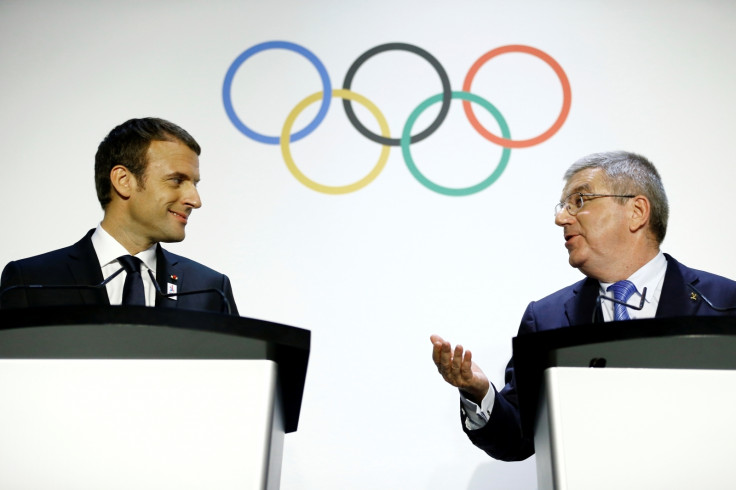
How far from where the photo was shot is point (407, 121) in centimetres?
316

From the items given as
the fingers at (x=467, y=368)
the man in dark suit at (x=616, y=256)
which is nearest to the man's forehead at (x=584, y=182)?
the man in dark suit at (x=616, y=256)

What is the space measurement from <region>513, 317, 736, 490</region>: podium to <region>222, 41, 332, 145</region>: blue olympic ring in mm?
1882

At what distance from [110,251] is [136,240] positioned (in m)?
0.10

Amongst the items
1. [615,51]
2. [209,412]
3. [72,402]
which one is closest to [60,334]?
[72,402]

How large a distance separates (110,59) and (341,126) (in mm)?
989

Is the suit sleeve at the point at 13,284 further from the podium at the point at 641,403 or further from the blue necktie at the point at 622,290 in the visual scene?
the blue necktie at the point at 622,290

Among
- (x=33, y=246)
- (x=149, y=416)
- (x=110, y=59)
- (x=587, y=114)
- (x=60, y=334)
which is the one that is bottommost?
(x=149, y=416)

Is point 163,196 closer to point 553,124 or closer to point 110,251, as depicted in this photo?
point 110,251

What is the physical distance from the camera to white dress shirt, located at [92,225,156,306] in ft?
7.85

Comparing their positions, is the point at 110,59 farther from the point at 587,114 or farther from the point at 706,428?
the point at 706,428

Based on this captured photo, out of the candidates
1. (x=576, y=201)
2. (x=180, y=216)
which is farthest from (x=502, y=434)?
(x=180, y=216)

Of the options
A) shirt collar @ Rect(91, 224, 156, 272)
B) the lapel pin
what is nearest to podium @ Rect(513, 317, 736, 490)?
the lapel pin

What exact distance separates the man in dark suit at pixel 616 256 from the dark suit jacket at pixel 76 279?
819mm

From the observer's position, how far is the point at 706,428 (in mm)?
1395
